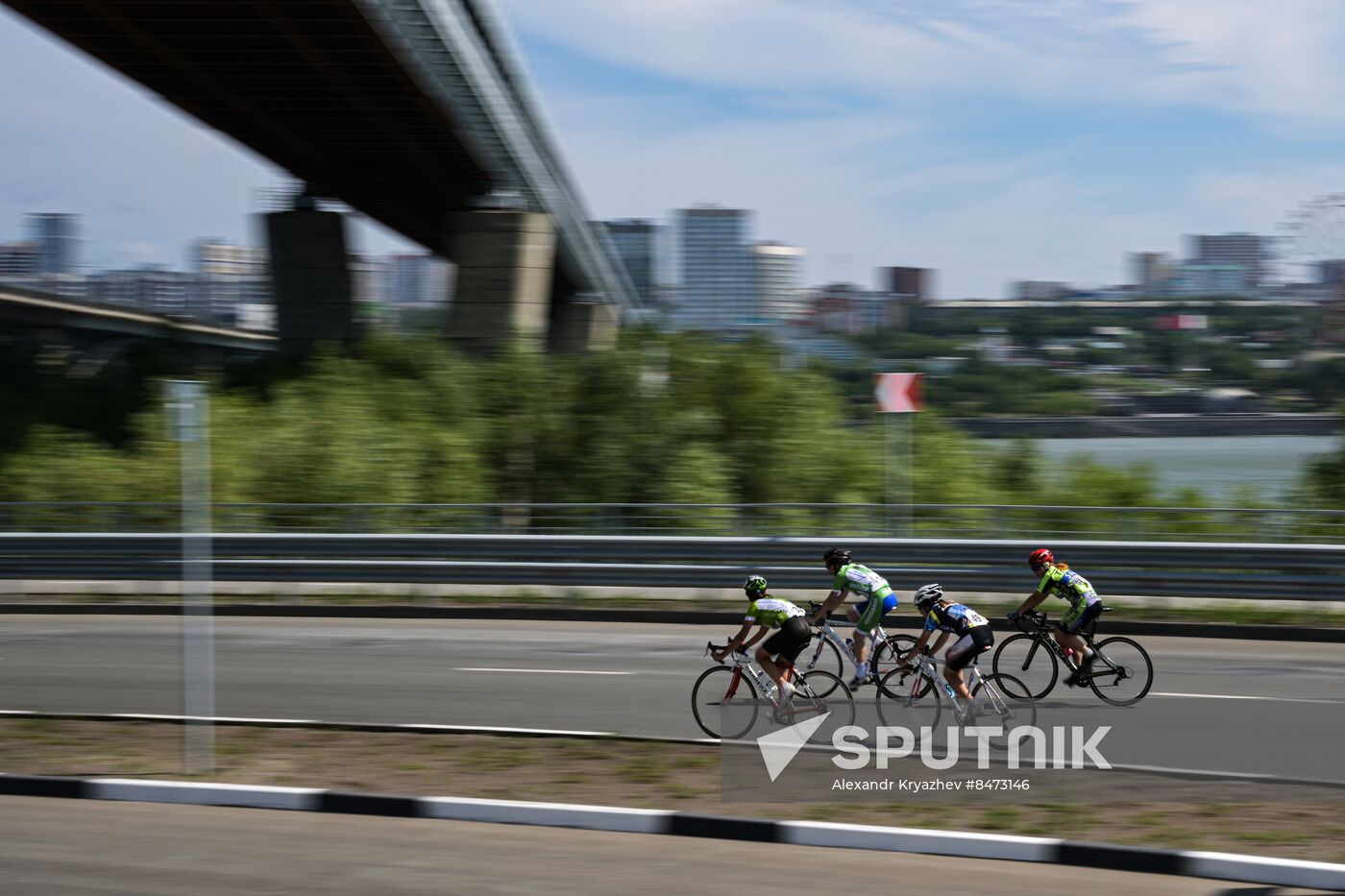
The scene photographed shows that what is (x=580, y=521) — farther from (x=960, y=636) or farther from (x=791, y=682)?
(x=960, y=636)

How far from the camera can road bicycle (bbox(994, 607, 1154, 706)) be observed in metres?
11.4

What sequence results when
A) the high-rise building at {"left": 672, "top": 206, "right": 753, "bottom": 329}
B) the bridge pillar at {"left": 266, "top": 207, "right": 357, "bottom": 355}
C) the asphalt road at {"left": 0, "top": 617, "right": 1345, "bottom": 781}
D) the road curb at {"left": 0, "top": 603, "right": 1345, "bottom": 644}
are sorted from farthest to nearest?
1. the high-rise building at {"left": 672, "top": 206, "right": 753, "bottom": 329}
2. the bridge pillar at {"left": 266, "top": 207, "right": 357, "bottom": 355}
3. the road curb at {"left": 0, "top": 603, "right": 1345, "bottom": 644}
4. the asphalt road at {"left": 0, "top": 617, "right": 1345, "bottom": 781}

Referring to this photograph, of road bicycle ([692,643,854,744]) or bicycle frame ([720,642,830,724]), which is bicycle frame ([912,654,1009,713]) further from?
bicycle frame ([720,642,830,724])

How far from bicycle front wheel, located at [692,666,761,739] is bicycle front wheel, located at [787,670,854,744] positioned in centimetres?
33

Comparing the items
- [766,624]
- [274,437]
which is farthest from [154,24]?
[766,624]

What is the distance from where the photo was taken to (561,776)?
8.55m

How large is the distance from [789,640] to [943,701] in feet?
4.08

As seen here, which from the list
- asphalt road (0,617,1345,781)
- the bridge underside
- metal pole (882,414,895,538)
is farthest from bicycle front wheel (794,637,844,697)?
the bridge underside

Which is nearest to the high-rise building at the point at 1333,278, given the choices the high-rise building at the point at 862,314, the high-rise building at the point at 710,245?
the high-rise building at the point at 862,314

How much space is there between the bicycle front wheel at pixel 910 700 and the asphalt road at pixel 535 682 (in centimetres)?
26

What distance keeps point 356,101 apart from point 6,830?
23.0 metres

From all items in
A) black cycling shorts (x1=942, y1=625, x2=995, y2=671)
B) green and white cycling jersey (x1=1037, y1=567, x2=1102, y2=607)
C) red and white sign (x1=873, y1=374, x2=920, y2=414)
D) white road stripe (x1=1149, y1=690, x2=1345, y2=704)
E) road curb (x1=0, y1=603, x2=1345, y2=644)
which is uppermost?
red and white sign (x1=873, y1=374, x2=920, y2=414)

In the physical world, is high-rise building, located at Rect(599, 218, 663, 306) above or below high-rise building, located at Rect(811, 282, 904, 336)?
above

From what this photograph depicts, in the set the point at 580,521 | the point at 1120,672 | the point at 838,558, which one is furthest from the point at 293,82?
the point at 1120,672
